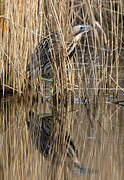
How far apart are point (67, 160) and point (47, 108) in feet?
4.89

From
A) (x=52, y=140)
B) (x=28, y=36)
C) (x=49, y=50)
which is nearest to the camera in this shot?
(x=52, y=140)

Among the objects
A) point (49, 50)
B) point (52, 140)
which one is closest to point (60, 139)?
point (52, 140)

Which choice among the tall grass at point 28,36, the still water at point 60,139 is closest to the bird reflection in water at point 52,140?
the still water at point 60,139

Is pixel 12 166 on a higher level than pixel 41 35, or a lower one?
lower

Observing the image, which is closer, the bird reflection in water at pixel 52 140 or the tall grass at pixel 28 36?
the bird reflection in water at pixel 52 140

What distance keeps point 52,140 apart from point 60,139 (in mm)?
58

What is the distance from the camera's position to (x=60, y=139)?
3.27 meters

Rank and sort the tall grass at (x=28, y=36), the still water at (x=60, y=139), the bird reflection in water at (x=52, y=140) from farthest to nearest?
the tall grass at (x=28, y=36), the bird reflection in water at (x=52, y=140), the still water at (x=60, y=139)

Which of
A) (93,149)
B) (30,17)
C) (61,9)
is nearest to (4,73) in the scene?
(30,17)

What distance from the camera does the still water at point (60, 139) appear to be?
8.43ft

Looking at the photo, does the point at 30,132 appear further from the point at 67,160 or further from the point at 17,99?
the point at 17,99

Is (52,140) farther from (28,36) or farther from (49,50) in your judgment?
(49,50)

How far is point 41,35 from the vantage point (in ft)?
15.1

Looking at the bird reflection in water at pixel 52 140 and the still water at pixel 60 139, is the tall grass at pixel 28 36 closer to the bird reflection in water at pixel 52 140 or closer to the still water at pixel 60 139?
the still water at pixel 60 139
